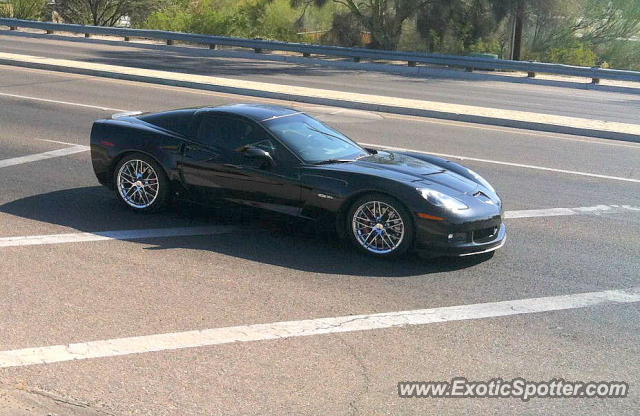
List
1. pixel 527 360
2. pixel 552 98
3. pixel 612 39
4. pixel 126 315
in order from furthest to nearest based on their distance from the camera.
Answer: pixel 612 39 → pixel 552 98 → pixel 126 315 → pixel 527 360

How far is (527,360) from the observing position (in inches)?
235

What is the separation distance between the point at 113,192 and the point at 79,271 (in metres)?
2.60

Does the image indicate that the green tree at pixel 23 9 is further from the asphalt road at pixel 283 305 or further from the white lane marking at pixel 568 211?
the white lane marking at pixel 568 211

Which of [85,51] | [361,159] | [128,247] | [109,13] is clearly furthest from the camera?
[109,13]

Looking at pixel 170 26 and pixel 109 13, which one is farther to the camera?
pixel 109 13

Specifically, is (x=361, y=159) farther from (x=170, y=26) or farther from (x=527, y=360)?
(x=170, y=26)

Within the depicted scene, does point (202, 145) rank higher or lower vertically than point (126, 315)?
higher

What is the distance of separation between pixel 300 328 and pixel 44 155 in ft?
24.5

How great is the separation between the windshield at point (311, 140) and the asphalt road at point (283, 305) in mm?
839

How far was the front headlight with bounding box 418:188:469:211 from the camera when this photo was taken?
8.05 m

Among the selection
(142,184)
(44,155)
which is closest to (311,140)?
(142,184)

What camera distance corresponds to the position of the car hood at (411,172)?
27.5 feet

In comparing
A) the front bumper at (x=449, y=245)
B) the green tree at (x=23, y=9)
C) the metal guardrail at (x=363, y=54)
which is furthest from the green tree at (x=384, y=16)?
the front bumper at (x=449, y=245)

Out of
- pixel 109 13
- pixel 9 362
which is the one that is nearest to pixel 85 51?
pixel 109 13
